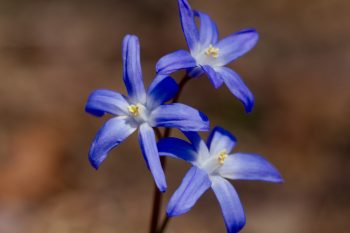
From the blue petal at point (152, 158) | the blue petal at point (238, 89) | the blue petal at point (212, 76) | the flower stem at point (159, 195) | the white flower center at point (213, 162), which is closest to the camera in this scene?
the blue petal at point (152, 158)

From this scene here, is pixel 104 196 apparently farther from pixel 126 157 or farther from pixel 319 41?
pixel 319 41

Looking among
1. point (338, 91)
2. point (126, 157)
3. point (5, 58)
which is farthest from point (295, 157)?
point (5, 58)

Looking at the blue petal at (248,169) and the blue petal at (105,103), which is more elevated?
the blue petal at (105,103)

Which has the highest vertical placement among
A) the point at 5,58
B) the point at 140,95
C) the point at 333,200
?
the point at 140,95

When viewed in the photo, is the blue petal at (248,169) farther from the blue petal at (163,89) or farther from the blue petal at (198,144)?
the blue petal at (163,89)

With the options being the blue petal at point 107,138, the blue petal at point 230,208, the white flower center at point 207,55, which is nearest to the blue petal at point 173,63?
the white flower center at point 207,55

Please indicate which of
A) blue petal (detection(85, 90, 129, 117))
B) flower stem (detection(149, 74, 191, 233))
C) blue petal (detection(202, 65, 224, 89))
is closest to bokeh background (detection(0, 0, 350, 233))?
flower stem (detection(149, 74, 191, 233))
